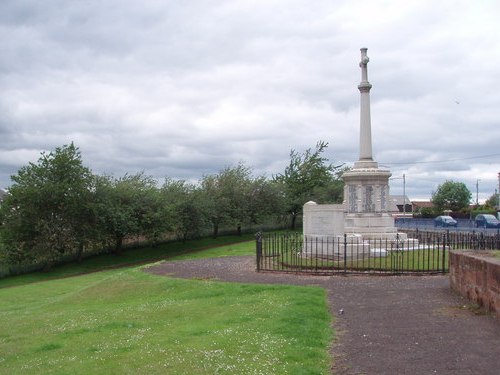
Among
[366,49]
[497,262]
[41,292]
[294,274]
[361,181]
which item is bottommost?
[41,292]

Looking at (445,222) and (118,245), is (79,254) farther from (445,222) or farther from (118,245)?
(445,222)

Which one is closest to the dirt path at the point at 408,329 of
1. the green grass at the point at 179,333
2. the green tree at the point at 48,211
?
the green grass at the point at 179,333

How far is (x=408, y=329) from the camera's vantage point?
30.3 ft

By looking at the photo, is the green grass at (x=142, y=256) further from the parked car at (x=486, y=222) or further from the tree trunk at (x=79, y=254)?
the parked car at (x=486, y=222)

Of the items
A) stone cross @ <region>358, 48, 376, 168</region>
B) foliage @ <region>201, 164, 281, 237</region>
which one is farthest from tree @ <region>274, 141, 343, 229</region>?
stone cross @ <region>358, 48, 376, 168</region>

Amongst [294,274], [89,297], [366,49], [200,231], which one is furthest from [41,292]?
[200,231]

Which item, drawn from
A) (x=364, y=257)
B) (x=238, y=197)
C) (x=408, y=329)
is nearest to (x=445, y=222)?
(x=238, y=197)

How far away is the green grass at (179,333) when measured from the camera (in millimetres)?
7488

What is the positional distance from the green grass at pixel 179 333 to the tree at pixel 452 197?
85.3 metres

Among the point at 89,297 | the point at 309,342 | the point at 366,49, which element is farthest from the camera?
the point at 366,49

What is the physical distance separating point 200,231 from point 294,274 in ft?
95.3

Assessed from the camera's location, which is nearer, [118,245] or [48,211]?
[48,211]

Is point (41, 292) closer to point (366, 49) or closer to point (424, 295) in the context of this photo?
point (424, 295)

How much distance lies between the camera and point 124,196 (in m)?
40.7
